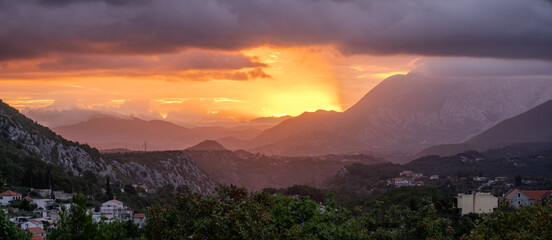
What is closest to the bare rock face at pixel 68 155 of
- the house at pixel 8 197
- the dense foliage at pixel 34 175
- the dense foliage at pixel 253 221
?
the dense foliage at pixel 34 175

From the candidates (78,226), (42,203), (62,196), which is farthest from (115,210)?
(78,226)

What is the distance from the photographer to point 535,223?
28594 mm

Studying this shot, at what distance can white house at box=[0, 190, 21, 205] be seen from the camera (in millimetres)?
88231

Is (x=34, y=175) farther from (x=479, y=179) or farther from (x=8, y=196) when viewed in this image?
(x=479, y=179)

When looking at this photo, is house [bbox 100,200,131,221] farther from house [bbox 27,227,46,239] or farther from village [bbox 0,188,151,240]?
house [bbox 27,227,46,239]

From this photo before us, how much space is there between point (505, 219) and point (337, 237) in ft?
32.0

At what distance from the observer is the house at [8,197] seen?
88.0m

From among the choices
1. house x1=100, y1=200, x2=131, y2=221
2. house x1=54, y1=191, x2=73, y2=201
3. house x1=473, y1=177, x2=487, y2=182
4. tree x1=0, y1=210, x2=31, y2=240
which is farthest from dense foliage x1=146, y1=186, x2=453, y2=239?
house x1=473, y1=177, x2=487, y2=182

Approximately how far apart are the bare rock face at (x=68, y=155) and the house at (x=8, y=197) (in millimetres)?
44873

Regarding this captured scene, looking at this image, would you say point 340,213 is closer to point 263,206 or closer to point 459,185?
point 263,206

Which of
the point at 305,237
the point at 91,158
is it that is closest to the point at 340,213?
the point at 305,237

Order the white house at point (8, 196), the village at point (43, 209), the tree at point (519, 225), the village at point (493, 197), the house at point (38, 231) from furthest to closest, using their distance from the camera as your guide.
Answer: the white house at point (8, 196), the village at point (493, 197), the village at point (43, 209), the house at point (38, 231), the tree at point (519, 225)

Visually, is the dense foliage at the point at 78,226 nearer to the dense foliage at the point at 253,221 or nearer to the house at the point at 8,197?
the dense foliage at the point at 253,221

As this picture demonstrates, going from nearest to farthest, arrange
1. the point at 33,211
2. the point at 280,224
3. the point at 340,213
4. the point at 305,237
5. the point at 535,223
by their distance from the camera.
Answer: the point at 535,223 → the point at 305,237 → the point at 280,224 → the point at 340,213 → the point at 33,211
